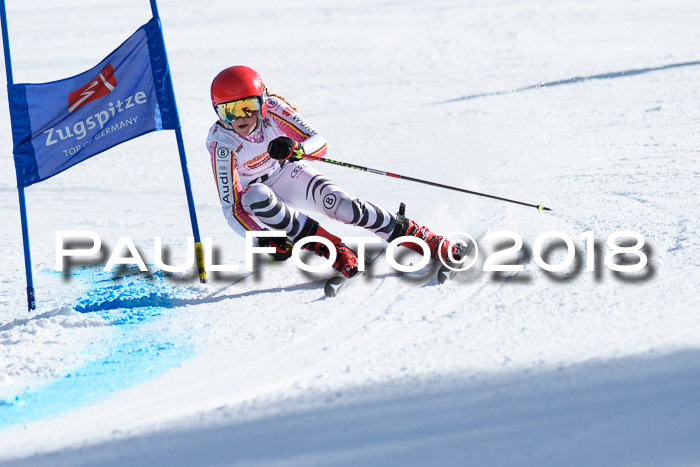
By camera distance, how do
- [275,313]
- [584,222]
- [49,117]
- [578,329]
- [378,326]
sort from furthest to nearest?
[584,222] < [49,117] < [275,313] < [378,326] < [578,329]

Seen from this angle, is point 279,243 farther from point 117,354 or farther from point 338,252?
point 117,354

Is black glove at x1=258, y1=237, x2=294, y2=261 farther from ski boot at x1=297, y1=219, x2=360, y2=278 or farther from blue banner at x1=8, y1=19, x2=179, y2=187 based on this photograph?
blue banner at x1=8, y1=19, x2=179, y2=187

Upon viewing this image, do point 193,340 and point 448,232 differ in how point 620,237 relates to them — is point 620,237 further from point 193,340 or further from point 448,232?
point 193,340

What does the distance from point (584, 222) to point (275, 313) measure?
2.20m

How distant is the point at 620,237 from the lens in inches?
198

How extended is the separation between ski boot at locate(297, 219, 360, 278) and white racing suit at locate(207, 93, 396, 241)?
0.16 ft

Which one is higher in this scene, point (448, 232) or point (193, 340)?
point (448, 232)

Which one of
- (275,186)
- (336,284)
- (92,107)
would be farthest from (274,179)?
(92,107)

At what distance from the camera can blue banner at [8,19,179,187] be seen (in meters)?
4.93

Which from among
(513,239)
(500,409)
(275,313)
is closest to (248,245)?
(275,313)

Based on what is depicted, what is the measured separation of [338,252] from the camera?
16.1 feet

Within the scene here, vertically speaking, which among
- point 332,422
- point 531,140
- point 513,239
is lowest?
point 332,422

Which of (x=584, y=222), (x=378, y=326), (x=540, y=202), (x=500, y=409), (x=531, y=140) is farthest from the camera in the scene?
(x=531, y=140)

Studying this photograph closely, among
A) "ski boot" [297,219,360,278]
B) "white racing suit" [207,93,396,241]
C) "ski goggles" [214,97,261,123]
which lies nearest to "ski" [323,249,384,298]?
"ski boot" [297,219,360,278]
